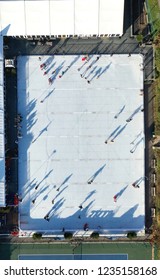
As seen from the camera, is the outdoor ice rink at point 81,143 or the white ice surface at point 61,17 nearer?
the white ice surface at point 61,17

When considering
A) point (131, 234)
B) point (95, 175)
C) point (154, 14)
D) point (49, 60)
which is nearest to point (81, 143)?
point (95, 175)

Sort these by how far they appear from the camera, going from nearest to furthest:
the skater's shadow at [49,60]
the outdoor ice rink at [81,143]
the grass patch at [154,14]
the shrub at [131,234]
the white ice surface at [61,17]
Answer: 1. the white ice surface at [61,17]
2. the shrub at [131,234]
3. the outdoor ice rink at [81,143]
4. the grass patch at [154,14]
5. the skater's shadow at [49,60]

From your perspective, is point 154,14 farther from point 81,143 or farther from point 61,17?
point 81,143

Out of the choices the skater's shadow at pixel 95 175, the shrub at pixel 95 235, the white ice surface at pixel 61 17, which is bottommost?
the shrub at pixel 95 235

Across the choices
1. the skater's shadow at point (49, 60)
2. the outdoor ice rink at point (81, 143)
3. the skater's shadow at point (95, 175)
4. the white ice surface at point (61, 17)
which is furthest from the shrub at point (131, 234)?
the white ice surface at point (61, 17)

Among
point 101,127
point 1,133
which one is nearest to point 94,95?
point 101,127

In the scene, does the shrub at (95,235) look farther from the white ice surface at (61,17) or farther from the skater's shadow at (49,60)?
the white ice surface at (61,17)

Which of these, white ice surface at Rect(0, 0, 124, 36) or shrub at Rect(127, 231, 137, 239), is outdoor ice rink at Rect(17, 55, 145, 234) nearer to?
shrub at Rect(127, 231, 137, 239)

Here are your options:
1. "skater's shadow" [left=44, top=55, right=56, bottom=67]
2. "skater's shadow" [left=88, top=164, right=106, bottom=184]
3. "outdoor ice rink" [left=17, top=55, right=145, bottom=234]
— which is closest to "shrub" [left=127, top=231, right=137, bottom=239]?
"outdoor ice rink" [left=17, top=55, right=145, bottom=234]

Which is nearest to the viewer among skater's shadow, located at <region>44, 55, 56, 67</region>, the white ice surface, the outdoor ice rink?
the white ice surface
